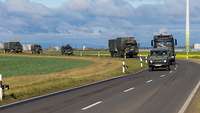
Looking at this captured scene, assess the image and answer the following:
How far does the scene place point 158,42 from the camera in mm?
62125

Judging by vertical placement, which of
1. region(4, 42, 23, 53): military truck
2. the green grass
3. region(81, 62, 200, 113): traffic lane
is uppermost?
region(4, 42, 23, 53): military truck

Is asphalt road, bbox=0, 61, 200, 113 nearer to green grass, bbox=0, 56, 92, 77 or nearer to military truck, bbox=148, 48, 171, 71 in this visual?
green grass, bbox=0, 56, 92, 77

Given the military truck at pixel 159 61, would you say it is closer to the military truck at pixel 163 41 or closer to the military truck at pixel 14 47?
the military truck at pixel 163 41

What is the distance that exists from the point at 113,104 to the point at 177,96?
4.10m

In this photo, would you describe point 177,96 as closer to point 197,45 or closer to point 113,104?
point 113,104

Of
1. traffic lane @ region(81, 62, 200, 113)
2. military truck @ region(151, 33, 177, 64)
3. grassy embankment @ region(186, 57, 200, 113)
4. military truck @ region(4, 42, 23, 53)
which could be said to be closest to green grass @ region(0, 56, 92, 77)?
military truck @ region(151, 33, 177, 64)

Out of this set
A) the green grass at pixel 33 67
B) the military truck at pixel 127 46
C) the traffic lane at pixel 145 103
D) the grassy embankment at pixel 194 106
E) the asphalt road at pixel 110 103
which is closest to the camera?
the grassy embankment at pixel 194 106

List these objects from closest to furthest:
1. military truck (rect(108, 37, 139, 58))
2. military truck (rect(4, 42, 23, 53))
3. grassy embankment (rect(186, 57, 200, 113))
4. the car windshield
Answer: grassy embankment (rect(186, 57, 200, 113)), the car windshield, military truck (rect(108, 37, 139, 58)), military truck (rect(4, 42, 23, 53))

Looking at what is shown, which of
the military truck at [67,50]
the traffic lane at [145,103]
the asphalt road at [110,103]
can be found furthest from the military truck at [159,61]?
the military truck at [67,50]

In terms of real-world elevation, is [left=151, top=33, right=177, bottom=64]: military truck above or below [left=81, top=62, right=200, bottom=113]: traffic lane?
above

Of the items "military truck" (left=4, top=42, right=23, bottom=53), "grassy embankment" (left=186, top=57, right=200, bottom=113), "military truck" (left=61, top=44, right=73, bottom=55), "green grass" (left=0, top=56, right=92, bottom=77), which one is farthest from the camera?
"military truck" (left=4, top=42, right=23, bottom=53)

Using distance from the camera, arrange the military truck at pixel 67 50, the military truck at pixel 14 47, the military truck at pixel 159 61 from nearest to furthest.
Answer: the military truck at pixel 159 61 → the military truck at pixel 67 50 → the military truck at pixel 14 47

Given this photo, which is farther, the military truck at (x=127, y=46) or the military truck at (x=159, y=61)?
the military truck at (x=127, y=46)

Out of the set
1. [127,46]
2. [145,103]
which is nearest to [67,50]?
[127,46]
